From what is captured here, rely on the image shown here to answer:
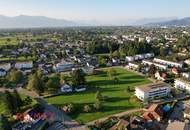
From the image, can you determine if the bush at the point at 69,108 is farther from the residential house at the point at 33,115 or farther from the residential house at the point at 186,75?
the residential house at the point at 186,75

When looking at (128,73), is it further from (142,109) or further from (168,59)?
(142,109)

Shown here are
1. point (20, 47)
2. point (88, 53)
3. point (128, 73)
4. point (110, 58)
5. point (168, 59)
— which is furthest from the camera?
point (20, 47)

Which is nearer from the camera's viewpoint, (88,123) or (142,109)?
(88,123)

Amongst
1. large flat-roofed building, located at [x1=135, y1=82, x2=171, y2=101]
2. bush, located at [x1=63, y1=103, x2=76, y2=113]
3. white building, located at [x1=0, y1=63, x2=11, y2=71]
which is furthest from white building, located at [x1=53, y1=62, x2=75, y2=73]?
bush, located at [x1=63, y1=103, x2=76, y2=113]

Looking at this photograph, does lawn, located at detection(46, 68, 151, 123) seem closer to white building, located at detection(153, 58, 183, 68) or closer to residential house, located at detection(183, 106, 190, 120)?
residential house, located at detection(183, 106, 190, 120)

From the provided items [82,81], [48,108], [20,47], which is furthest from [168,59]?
[20,47]

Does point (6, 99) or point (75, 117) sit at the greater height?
point (6, 99)

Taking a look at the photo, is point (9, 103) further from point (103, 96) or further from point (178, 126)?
point (178, 126)
